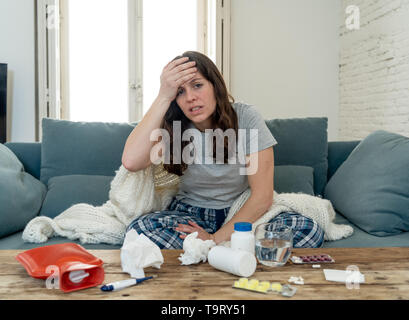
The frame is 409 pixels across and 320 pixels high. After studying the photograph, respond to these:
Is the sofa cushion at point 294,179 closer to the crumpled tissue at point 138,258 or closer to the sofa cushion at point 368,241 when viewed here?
the sofa cushion at point 368,241

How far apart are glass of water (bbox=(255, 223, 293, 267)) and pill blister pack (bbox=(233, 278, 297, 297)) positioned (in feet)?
0.45

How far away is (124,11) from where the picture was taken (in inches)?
165

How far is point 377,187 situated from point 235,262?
96 cm

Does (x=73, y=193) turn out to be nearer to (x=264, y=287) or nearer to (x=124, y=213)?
(x=124, y=213)

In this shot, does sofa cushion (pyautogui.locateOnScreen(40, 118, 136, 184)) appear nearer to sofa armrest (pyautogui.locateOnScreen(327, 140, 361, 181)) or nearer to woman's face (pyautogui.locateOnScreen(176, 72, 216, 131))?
woman's face (pyautogui.locateOnScreen(176, 72, 216, 131))

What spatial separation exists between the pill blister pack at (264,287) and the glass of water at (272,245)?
0.14m

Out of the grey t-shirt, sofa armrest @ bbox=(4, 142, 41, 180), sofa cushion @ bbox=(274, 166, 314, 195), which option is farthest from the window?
the grey t-shirt

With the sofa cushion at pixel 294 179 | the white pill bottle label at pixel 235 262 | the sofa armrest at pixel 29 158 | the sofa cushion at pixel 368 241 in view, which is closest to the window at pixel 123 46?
the sofa armrest at pixel 29 158

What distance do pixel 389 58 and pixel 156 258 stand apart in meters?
3.17

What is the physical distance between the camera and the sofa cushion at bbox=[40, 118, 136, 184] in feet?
6.52

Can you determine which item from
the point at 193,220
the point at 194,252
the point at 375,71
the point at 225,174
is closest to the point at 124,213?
Answer: the point at 193,220

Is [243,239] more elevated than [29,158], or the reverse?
[29,158]

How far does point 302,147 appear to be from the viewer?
2.04 metres
